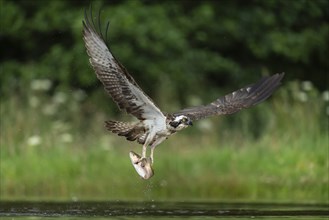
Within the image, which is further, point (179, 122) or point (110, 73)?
point (179, 122)

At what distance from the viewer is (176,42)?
2325 centimetres

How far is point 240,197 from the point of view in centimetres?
1574

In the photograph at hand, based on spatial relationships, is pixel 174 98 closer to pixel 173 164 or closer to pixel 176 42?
pixel 176 42

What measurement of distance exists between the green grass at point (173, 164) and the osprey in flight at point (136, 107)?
195 centimetres

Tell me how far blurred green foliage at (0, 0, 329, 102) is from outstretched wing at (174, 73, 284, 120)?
24.1 feet

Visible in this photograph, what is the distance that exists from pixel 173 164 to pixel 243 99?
2.71 m

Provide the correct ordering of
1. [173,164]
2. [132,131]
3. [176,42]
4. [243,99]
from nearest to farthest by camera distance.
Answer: [132,131] < [243,99] < [173,164] < [176,42]

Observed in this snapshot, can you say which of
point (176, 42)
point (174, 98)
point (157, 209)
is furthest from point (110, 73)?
point (176, 42)

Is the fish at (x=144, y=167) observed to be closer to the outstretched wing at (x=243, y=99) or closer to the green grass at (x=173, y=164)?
the outstretched wing at (x=243, y=99)

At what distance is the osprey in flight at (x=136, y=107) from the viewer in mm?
12047

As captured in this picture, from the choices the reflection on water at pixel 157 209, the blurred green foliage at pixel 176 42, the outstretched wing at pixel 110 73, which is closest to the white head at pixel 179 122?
the outstretched wing at pixel 110 73

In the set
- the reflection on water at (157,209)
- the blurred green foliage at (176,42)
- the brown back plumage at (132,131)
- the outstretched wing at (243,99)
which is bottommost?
the reflection on water at (157,209)

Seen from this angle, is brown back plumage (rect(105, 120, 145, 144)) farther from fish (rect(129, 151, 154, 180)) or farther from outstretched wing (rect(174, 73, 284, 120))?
outstretched wing (rect(174, 73, 284, 120))

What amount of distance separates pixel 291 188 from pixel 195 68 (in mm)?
8322
